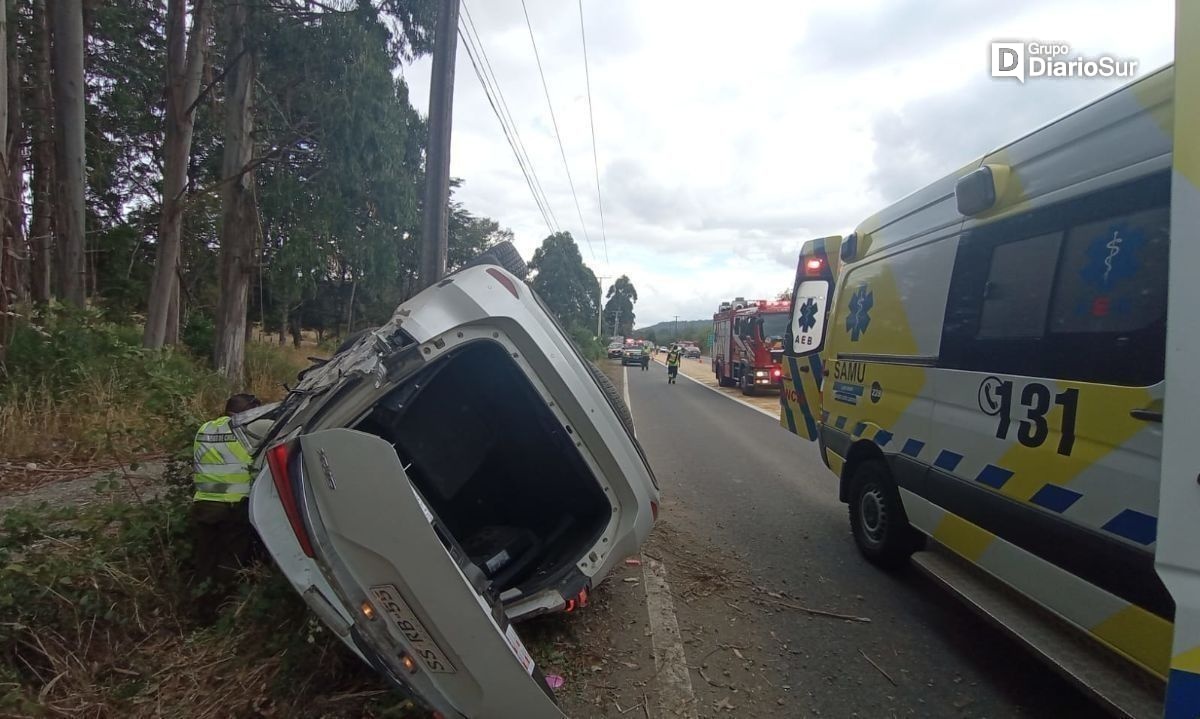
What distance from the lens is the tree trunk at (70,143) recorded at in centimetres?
921

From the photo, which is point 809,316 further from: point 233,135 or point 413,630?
point 233,135

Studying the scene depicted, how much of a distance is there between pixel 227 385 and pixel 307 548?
8.88 metres

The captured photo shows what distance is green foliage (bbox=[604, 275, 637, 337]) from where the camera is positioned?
91.5 metres

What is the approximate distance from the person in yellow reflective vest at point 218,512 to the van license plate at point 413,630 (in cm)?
132

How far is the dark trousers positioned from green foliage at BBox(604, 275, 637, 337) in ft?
286

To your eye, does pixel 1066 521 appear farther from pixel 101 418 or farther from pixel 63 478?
pixel 101 418

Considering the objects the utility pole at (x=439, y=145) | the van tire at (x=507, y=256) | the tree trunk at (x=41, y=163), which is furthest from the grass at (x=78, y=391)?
the tree trunk at (x=41, y=163)

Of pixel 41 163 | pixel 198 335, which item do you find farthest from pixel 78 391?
pixel 41 163

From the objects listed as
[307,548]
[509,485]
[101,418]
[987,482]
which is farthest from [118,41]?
[987,482]

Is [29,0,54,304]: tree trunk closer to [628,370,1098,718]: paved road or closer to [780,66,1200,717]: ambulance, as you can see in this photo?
[628,370,1098,718]: paved road

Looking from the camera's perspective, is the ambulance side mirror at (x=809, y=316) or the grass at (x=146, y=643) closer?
the grass at (x=146, y=643)

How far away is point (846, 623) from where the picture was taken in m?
3.47

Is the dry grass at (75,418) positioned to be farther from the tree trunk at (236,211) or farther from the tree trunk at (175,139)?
the tree trunk at (175,139)

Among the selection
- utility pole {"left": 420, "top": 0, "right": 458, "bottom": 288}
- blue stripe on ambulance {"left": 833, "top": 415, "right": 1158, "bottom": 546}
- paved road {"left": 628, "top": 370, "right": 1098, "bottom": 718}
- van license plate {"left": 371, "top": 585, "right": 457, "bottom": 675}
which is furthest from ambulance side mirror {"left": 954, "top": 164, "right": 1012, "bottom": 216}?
utility pole {"left": 420, "top": 0, "right": 458, "bottom": 288}
